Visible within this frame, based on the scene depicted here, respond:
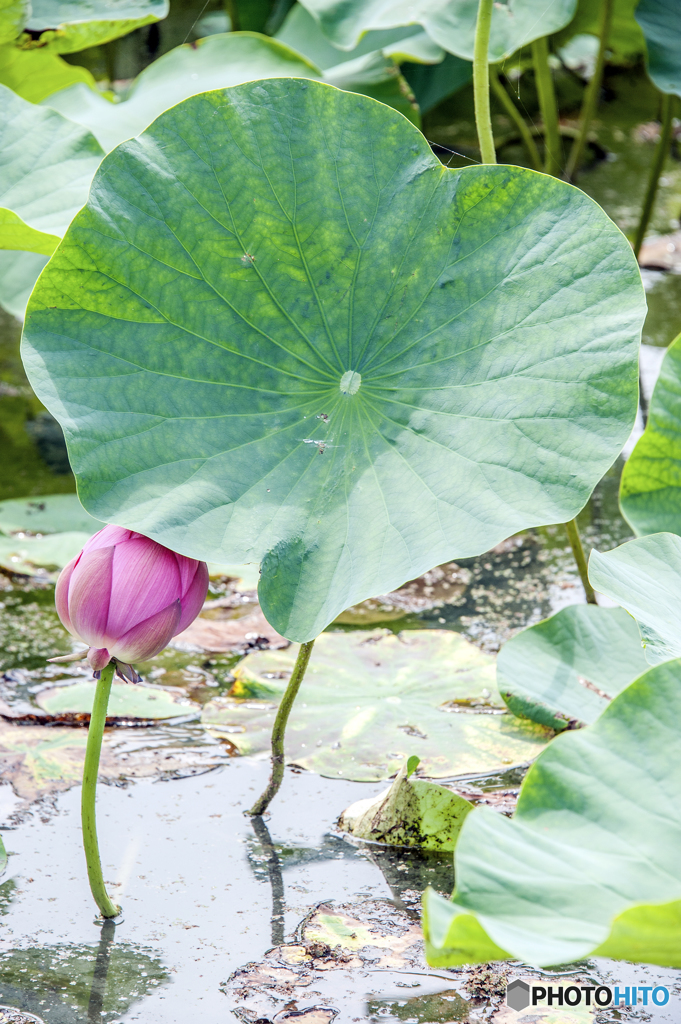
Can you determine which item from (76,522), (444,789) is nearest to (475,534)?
(444,789)

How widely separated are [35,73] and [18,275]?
571mm

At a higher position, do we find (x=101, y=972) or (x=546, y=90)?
(x=546, y=90)

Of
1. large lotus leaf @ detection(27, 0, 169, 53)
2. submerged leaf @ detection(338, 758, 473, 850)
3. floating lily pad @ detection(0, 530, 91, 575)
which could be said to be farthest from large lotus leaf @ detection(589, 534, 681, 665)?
large lotus leaf @ detection(27, 0, 169, 53)

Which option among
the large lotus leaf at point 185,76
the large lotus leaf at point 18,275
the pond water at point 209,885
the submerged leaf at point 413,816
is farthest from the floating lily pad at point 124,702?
the large lotus leaf at point 185,76

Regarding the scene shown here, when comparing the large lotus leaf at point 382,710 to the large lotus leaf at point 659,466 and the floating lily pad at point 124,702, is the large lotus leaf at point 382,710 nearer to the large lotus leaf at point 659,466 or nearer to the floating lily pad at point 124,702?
the floating lily pad at point 124,702

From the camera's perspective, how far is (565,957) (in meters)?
0.48

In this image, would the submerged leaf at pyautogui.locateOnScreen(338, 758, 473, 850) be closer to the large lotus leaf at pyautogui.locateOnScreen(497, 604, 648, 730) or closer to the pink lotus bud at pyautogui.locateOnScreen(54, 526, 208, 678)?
the large lotus leaf at pyautogui.locateOnScreen(497, 604, 648, 730)

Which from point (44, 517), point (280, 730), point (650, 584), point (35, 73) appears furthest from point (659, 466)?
point (35, 73)

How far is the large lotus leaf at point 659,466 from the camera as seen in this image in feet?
3.25

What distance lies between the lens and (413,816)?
0.89 meters

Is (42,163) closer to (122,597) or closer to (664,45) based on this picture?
(122,597)

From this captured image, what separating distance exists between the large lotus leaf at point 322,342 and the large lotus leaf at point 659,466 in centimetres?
18

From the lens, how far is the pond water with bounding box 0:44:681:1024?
2.35ft

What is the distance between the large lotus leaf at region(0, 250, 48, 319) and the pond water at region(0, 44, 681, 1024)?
0.54m
